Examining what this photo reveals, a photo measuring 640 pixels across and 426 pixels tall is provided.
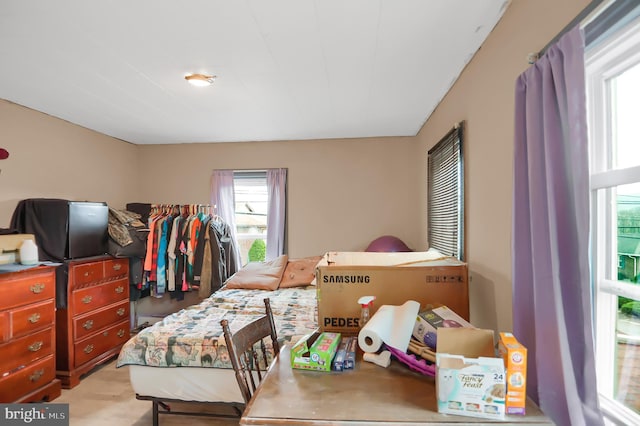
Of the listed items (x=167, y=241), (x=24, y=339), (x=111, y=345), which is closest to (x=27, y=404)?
(x=24, y=339)

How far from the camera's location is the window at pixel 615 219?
3.32 feet

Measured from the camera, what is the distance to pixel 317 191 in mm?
4188

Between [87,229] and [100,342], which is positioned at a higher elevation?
[87,229]

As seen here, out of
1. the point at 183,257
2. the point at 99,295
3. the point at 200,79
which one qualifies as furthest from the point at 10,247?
the point at 200,79

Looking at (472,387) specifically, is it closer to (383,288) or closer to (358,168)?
(383,288)

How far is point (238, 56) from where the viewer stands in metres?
2.02

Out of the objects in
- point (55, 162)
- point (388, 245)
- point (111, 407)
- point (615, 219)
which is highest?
point (55, 162)

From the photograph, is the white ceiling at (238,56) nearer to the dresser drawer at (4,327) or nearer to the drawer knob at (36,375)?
the dresser drawer at (4,327)

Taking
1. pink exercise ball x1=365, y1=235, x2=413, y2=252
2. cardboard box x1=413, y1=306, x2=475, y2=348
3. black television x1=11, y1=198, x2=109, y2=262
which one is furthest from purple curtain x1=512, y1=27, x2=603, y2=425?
black television x1=11, y1=198, x2=109, y2=262

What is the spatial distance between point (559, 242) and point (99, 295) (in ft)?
11.8

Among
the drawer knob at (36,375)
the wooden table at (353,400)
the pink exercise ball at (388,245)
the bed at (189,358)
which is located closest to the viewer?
the wooden table at (353,400)

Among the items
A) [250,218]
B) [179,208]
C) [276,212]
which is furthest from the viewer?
[250,218]

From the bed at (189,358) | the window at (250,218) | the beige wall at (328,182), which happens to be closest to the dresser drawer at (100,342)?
the bed at (189,358)

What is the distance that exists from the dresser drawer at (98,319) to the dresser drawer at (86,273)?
0.30 m
